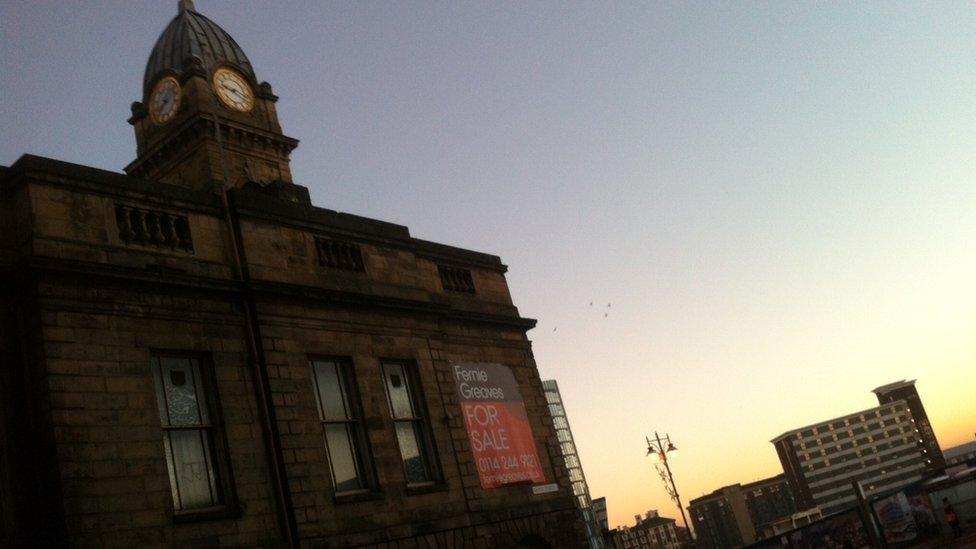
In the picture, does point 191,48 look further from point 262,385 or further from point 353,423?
point 262,385

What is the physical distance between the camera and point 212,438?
1588 cm

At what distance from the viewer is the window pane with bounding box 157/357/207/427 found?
50.7 feet

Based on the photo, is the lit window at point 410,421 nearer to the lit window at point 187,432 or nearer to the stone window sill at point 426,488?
the stone window sill at point 426,488

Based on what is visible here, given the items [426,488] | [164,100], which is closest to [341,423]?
[426,488]

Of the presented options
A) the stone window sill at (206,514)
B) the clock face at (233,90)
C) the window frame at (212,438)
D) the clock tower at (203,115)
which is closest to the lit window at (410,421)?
the window frame at (212,438)

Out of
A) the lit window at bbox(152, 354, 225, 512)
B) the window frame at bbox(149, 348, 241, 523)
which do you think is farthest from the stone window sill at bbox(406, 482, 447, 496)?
the lit window at bbox(152, 354, 225, 512)

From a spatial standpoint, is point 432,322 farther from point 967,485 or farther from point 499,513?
point 967,485

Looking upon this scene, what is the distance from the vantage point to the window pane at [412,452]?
1948 centimetres

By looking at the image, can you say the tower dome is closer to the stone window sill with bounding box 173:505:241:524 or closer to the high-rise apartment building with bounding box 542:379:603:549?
the stone window sill with bounding box 173:505:241:524

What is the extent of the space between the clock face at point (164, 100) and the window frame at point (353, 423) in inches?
832

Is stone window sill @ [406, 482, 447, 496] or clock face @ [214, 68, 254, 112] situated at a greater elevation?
clock face @ [214, 68, 254, 112]

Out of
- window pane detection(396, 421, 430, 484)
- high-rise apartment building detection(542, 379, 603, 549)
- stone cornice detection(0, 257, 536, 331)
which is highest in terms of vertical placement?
high-rise apartment building detection(542, 379, 603, 549)

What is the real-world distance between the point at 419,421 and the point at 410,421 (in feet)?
0.89

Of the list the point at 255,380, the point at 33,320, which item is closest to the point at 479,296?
the point at 255,380
